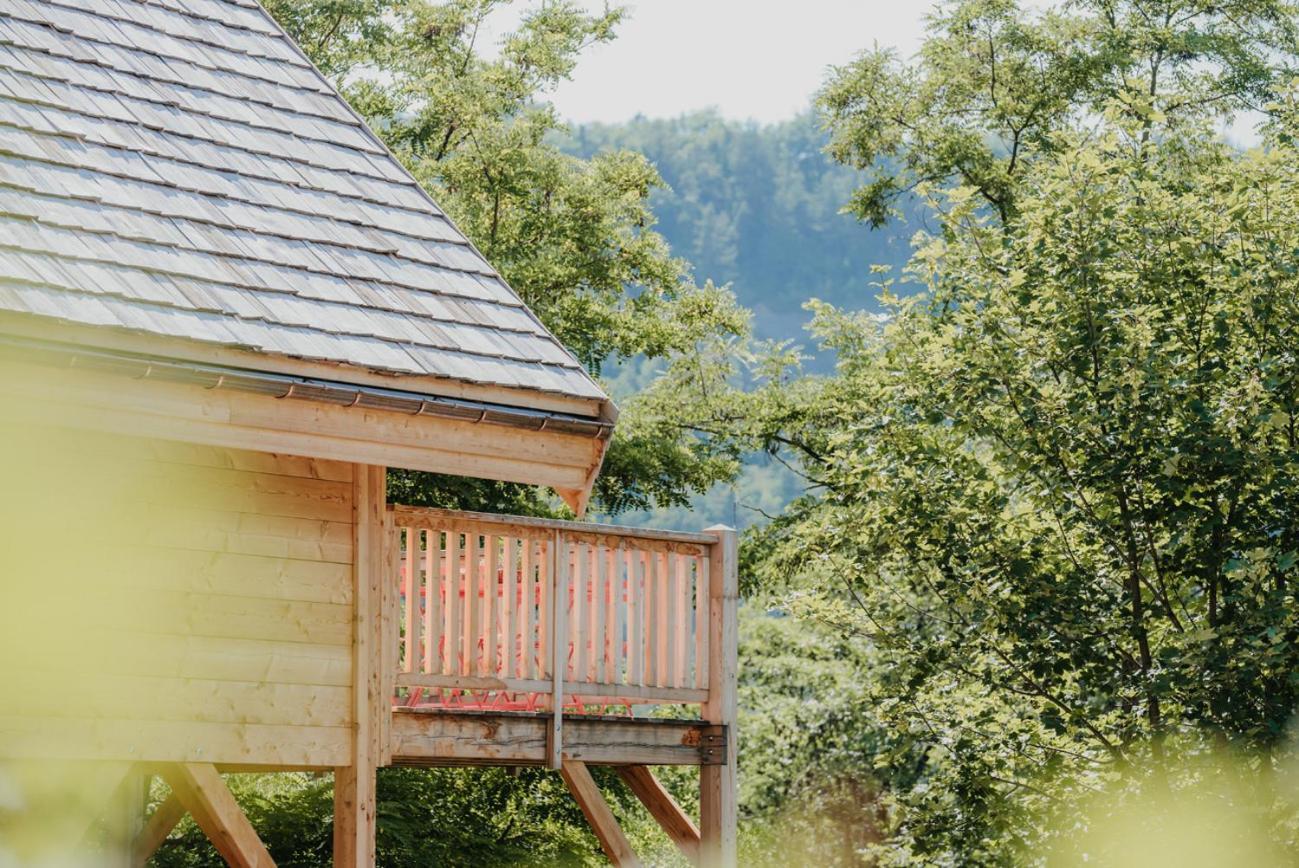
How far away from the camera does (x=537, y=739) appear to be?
8.89 metres

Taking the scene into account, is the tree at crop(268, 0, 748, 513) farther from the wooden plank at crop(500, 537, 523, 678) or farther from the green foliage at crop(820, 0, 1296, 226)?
the wooden plank at crop(500, 537, 523, 678)

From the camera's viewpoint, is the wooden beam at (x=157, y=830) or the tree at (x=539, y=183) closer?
the wooden beam at (x=157, y=830)

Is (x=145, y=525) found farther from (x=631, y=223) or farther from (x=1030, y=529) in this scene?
(x=631, y=223)

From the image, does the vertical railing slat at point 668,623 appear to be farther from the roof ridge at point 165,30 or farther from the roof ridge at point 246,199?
the roof ridge at point 165,30

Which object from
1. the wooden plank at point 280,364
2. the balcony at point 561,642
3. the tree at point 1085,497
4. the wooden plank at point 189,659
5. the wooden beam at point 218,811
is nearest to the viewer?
the wooden plank at point 280,364

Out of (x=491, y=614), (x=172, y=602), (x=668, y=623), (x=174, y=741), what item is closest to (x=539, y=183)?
(x=668, y=623)

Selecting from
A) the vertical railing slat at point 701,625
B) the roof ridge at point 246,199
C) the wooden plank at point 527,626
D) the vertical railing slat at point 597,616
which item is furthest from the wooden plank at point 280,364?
the vertical railing slat at point 701,625

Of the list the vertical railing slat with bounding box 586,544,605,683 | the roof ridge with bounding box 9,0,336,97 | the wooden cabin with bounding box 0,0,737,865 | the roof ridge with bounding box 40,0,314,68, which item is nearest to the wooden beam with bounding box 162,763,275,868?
the wooden cabin with bounding box 0,0,737,865

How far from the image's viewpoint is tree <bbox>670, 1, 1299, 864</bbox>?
11.6 metres

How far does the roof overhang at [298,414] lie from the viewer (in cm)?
639

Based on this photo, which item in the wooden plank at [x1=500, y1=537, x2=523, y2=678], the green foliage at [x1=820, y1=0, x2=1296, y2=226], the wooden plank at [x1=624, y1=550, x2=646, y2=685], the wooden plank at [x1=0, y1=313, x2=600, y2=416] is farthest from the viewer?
the green foliage at [x1=820, y1=0, x2=1296, y2=226]

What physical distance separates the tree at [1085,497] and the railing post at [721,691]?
3241 millimetres

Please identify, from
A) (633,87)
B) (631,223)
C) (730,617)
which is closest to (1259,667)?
(730,617)

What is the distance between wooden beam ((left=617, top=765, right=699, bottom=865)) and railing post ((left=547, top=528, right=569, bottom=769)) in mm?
1075
